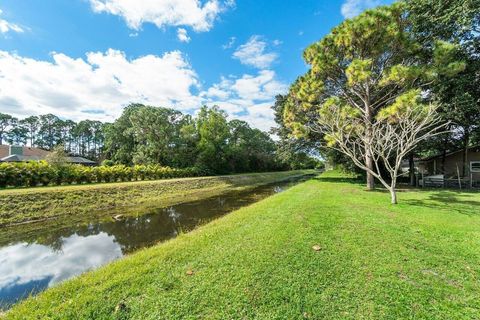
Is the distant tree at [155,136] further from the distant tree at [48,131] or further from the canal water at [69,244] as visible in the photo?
the distant tree at [48,131]

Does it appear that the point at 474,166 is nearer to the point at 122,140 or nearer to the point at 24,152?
the point at 122,140

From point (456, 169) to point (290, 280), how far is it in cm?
2320

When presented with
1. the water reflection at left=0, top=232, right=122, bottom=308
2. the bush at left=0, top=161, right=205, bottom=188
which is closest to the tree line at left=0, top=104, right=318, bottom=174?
the bush at left=0, top=161, right=205, bottom=188

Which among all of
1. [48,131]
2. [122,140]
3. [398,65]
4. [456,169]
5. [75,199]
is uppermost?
[48,131]

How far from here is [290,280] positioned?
11.1 feet

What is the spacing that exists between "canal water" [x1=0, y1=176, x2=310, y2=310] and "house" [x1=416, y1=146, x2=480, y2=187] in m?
16.0

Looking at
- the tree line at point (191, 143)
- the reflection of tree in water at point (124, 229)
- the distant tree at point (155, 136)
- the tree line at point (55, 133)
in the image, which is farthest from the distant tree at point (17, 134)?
the reflection of tree in water at point (124, 229)

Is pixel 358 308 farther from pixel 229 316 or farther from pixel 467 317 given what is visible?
pixel 229 316

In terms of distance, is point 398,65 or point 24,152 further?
point 24,152

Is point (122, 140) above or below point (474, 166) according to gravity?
above

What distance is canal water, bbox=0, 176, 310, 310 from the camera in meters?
4.78

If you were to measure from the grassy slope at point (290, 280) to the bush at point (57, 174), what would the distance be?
1272 centimetres

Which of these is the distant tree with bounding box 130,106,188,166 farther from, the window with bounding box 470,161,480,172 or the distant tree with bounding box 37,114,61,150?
the distant tree with bounding box 37,114,61,150

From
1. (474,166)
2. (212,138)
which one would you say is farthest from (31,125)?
(474,166)
